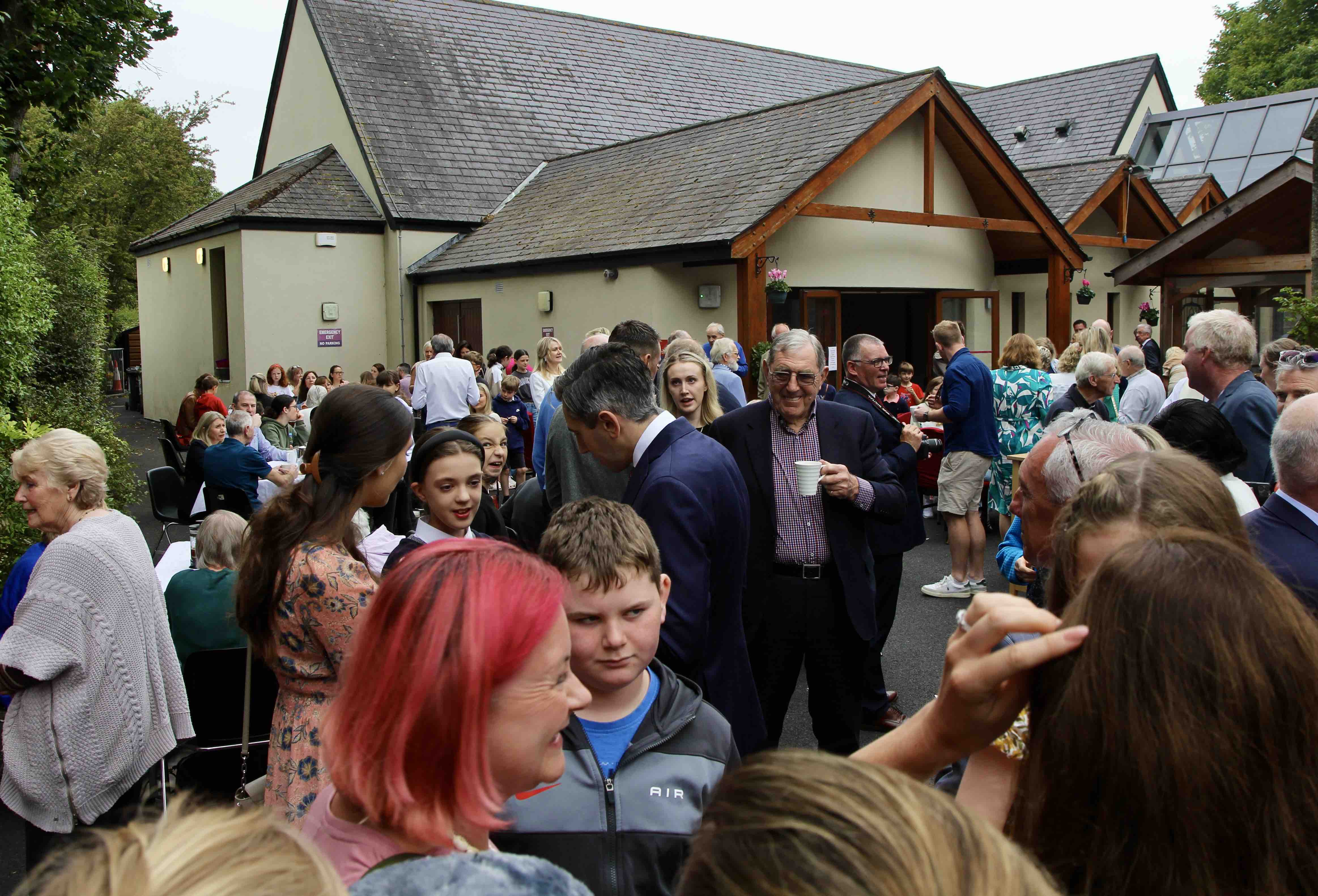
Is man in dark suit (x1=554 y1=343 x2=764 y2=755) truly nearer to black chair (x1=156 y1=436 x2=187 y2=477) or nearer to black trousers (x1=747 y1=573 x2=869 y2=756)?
black trousers (x1=747 y1=573 x2=869 y2=756)

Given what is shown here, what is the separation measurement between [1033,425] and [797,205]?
6.08 m

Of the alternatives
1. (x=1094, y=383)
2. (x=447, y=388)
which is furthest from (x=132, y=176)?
(x=1094, y=383)

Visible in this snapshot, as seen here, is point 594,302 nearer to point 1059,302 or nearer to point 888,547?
point 1059,302

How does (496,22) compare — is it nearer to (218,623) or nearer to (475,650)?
(218,623)

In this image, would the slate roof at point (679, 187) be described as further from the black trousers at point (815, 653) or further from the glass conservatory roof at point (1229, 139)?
the glass conservatory roof at point (1229, 139)

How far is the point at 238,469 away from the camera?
7.96m

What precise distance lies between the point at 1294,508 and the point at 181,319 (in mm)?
22715

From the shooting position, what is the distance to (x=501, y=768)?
1.47 metres

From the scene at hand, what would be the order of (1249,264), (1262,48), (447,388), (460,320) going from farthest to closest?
1. (1262,48)
2. (460,320)
3. (1249,264)
4. (447,388)

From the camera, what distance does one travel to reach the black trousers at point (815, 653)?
13.8ft

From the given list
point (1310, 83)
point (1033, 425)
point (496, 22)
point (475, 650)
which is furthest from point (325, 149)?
point (1310, 83)

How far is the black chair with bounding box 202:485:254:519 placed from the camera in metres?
7.98

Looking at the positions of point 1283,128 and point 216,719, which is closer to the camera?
point 216,719

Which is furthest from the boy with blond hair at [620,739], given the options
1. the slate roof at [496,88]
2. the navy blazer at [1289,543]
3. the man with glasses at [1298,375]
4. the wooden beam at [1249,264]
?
the slate roof at [496,88]
